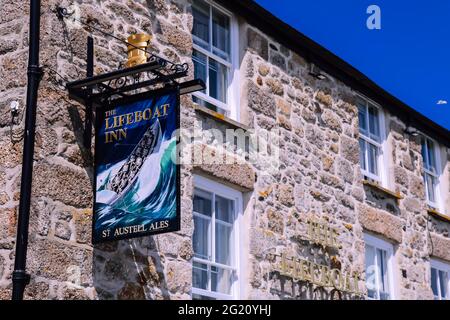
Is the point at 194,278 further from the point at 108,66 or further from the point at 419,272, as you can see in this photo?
the point at 419,272

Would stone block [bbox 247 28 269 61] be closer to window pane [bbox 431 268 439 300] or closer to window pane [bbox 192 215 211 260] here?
window pane [bbox 192 215 211 260]

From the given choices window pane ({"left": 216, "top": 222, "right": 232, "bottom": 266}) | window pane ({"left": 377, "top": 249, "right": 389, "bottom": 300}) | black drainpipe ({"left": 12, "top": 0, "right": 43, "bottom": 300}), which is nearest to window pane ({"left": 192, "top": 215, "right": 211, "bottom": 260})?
window pane ({"left": 216, "top": 222, "right": 232, "bottom": 266})

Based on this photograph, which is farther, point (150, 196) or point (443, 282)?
point (443, 282)

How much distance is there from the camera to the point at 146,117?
790 cm

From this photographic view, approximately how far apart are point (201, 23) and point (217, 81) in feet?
2.21

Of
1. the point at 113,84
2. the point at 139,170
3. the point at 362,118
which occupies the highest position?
the point at 362,118

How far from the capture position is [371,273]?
491 inches

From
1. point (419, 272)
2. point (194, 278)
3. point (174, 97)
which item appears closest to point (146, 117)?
point (174, 97)

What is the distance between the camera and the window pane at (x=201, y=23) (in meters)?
10.3

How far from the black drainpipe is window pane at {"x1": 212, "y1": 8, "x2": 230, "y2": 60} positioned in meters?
2.84

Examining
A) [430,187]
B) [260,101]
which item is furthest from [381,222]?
[260,101]

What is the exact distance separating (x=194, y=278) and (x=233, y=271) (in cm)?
69

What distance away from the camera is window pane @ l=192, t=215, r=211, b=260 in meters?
9.52

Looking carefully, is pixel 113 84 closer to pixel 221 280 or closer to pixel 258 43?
A: pixel 221 280
